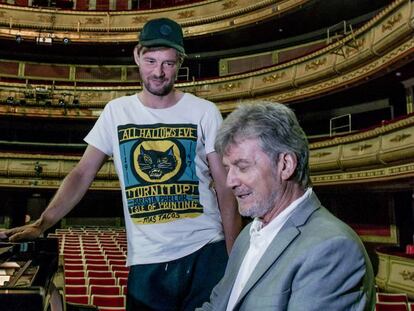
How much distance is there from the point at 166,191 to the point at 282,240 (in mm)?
516

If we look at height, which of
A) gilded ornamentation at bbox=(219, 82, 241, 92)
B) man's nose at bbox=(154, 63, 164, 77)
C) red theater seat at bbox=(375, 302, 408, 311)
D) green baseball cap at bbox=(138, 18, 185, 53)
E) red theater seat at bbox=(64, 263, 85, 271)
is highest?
gilded ornamentation at bbox=(219, 82, 241, 92)

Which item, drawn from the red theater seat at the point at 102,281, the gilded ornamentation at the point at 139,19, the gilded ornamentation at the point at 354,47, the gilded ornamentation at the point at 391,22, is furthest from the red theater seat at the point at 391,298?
the gilded ornamentation at the point at 139,19

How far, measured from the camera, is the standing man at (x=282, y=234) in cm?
96

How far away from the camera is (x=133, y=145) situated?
4.97ft

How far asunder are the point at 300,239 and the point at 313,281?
0.12m

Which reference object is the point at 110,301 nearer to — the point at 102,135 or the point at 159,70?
the point at 102,135

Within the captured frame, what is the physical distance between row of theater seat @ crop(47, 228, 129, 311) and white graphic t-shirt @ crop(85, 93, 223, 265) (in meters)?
1.41

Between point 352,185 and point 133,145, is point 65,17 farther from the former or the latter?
point 133,145

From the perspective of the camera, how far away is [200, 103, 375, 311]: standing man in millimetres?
955

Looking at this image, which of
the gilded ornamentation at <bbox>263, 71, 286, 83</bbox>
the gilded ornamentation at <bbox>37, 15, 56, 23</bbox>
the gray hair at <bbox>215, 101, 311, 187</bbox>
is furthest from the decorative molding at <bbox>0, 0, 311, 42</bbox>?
the gray hair at <bbox>215, 101, 311, 187</bbox>

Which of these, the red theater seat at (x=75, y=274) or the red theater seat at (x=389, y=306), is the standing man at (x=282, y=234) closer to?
the red theater seat at (x=389, y=306)

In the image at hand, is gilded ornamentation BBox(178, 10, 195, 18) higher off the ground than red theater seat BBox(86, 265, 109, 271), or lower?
higher

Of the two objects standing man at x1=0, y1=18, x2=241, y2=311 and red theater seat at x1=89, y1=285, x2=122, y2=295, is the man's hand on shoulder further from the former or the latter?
red theater seat at x1=89, y1=285, x2=122, y2=295

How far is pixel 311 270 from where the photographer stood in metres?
0.97
